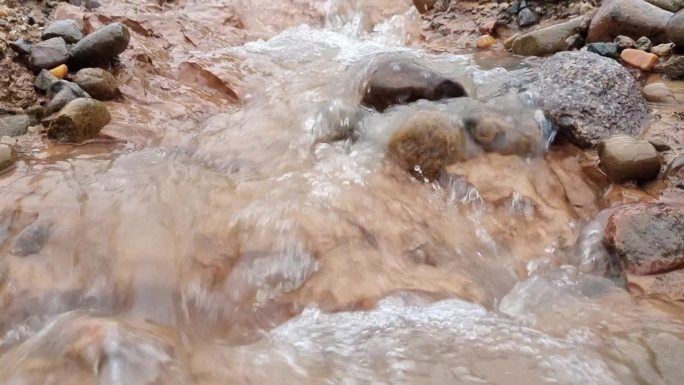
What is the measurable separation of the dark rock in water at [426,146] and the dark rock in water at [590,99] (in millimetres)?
900

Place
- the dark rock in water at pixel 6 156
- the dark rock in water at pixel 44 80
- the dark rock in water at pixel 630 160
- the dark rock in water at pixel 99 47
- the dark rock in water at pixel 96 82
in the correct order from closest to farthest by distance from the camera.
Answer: the dark rock in water at pixel 630 160, the dark rock in water at pixel 6 156, the dark rock in water at pixel 44 80, the dark rock in water at pixel 96 82, the dark rock in water at pixel 99 47

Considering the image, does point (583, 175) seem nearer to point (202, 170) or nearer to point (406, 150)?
point (406, 150)

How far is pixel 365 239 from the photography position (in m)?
3.50

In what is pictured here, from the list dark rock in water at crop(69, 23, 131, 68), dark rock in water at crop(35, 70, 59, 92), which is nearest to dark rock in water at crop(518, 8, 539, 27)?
dark rock in water at crop(69, 23, 131, 68)

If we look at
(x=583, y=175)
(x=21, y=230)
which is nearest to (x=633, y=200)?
(x=583, y=175)

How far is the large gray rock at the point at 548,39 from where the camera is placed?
6.11 m

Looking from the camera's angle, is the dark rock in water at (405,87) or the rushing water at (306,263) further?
the dark rock in water at (405,87)

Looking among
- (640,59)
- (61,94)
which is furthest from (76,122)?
(640,59)

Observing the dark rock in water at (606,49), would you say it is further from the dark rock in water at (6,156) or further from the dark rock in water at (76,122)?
the dark rock in water at (6,156)

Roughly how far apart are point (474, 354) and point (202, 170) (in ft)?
7.89

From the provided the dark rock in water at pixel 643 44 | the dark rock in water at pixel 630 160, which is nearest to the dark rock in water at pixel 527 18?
the dark rock in water at pixel 643 44

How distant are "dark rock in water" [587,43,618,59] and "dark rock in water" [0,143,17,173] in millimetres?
4992

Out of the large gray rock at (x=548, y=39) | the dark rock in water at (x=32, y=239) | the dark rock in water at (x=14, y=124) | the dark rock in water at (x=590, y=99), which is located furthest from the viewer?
the large gray rock at (x=548, y=39)

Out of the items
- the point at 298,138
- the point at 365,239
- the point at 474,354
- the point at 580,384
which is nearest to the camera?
the point at 580,384
